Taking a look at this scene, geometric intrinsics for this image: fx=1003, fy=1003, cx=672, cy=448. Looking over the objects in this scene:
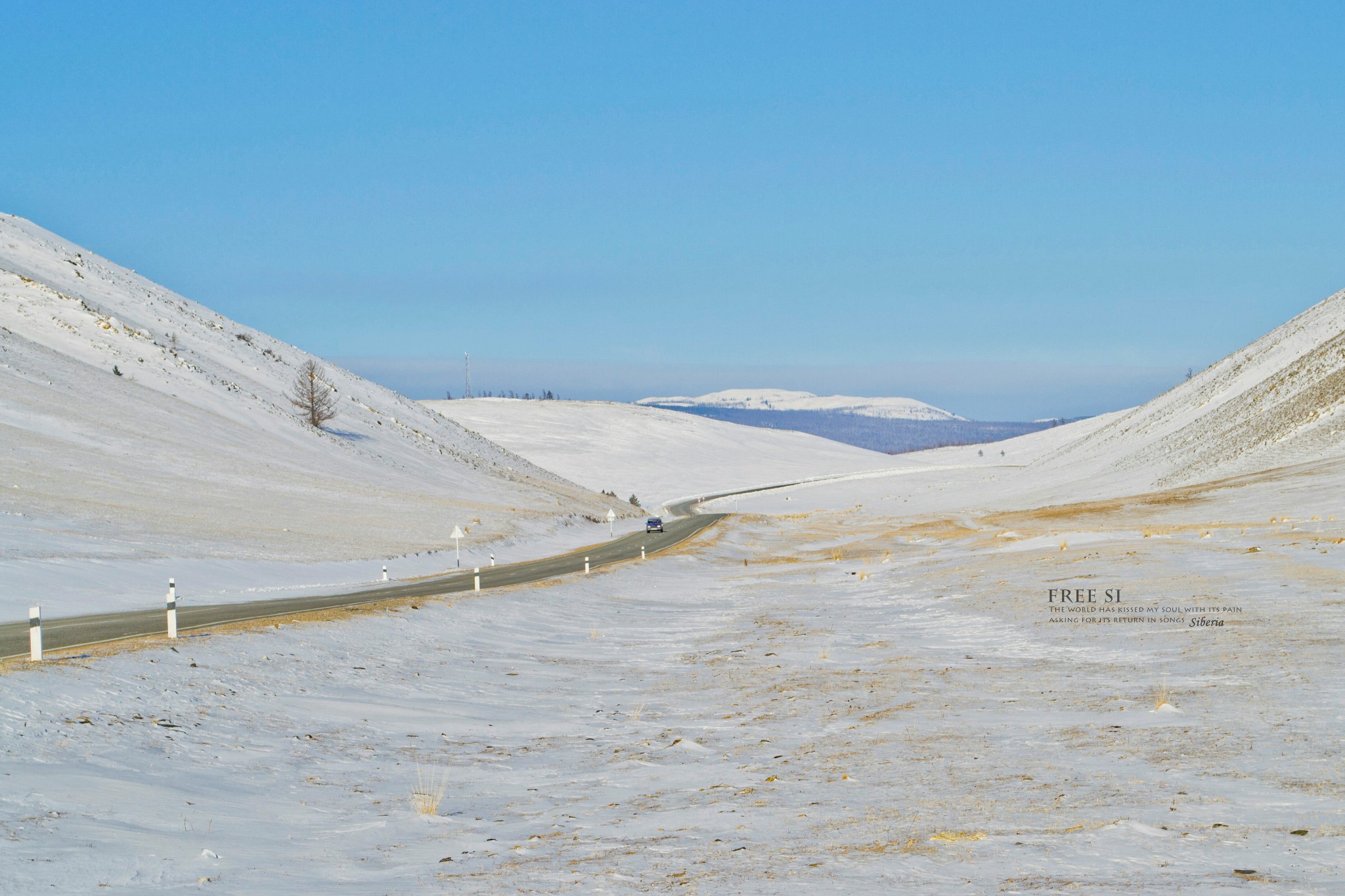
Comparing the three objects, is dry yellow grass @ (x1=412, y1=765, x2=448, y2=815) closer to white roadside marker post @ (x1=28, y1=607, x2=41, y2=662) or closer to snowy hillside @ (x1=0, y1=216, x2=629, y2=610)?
white roadside marker post @ (x1=28, y1=607, x2=41, y2=662)

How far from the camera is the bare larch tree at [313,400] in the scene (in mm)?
94750

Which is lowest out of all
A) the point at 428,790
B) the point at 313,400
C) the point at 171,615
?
the point at 428,790

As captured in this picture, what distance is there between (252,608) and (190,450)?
142 feet

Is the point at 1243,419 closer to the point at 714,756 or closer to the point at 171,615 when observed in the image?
the point at 714,756

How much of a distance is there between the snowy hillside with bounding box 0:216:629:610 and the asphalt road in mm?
8012

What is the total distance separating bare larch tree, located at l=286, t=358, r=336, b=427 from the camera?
94.8 metres

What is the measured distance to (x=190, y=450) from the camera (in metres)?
66.4

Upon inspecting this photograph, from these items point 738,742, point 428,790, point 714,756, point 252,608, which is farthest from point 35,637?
point 252,608

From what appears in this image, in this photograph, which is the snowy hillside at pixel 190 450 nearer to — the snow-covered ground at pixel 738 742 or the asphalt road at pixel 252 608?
the asphalt road at pixel 252 608

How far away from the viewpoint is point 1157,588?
24.0 m

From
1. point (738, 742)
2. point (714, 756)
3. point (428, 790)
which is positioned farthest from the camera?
point (738, 742)

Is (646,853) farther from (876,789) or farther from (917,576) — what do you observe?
(917,576)

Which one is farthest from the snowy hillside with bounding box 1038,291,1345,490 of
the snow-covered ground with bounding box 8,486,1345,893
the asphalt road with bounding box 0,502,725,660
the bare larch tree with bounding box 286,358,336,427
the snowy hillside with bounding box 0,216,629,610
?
the bare larch tree with bounding box 286,358,336,427

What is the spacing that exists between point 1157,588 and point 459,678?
54.4ft
